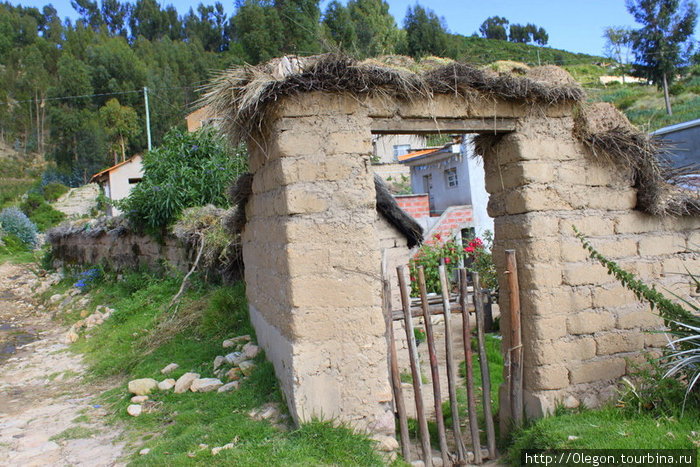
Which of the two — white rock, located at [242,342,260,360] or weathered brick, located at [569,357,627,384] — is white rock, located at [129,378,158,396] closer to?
white rock, located at [242,342,260,360]

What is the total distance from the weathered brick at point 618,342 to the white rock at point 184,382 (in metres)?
4.07

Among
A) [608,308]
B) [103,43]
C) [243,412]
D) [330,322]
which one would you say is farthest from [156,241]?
[103,43]

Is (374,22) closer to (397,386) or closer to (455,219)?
(455,219)

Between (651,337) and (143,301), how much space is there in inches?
322

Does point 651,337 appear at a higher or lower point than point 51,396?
higher

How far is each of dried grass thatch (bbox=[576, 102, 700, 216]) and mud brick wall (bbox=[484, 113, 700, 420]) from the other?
9 centimetres

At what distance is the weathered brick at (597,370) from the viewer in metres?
4.15

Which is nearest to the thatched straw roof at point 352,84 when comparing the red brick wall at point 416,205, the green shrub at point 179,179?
the green shrub at point 179,179

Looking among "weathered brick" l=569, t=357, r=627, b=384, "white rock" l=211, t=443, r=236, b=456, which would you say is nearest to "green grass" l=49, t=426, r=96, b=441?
"white rock" l=211, t=443, r=236, b=456

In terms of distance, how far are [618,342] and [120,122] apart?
35.5 m

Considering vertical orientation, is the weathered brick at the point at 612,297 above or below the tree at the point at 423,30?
below

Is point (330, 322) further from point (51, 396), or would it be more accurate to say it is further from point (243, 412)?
point (51, 396)

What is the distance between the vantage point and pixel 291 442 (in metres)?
3.59

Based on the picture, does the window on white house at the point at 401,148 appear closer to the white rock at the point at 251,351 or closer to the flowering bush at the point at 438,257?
the flowering bush at the point at 438,257
